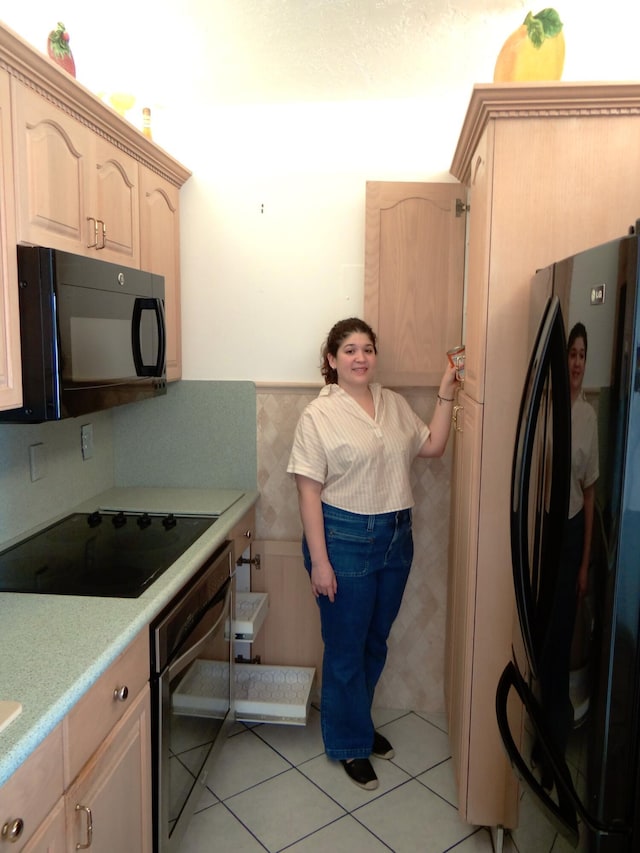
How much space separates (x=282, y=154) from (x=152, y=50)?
0.62 meters

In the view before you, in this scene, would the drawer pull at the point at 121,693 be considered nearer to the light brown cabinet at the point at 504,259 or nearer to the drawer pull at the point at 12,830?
the drawer pull at the point at 12,830

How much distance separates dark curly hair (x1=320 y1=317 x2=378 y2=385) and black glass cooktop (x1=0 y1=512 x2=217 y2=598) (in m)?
0.63

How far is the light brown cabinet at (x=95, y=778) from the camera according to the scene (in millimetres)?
996

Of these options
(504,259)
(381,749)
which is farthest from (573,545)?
(381,749)

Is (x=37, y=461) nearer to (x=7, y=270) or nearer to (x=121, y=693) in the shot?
(x=7, y=270)

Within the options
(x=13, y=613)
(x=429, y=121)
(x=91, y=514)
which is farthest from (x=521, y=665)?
(x=429, y=121)

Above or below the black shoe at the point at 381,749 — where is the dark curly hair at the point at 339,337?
above

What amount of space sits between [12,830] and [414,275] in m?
1.91

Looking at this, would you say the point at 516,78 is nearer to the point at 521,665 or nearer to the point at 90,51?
the point at 90,51

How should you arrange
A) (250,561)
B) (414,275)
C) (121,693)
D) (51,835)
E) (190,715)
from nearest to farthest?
(51,835) < (121,693) < (190,715) < (414,275) < (250,561)

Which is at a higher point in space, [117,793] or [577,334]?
[577,334]

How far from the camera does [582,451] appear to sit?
113 cm

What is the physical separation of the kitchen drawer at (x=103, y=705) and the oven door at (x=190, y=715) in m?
0.11

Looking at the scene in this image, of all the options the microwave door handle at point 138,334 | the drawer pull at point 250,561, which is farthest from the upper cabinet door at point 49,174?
the drawer pull at point 250,561
